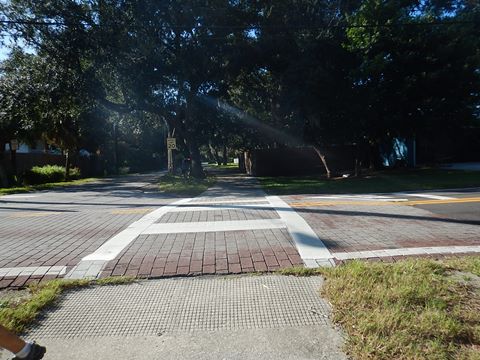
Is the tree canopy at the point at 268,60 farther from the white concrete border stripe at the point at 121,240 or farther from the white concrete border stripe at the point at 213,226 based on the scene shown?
the white concrete border stripe at the point at 121,240

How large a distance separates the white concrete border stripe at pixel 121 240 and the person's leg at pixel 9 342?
2913 millimetres

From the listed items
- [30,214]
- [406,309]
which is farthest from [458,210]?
[30,214]

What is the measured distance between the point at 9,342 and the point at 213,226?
5.25m

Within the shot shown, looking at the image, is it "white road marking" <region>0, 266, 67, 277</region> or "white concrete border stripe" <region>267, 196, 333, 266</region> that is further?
"white concrete border stripe" <region>267, 196, 333, 266</region>

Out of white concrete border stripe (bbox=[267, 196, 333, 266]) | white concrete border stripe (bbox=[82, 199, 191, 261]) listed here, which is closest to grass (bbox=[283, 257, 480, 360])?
white concrete border stripe (bbox=[267, 196, 333, 266])

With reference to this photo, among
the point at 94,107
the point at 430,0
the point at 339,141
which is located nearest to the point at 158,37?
the point at 94,107

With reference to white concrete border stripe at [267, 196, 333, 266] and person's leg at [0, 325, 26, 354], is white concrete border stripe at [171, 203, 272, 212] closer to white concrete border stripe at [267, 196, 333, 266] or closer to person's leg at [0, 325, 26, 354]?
white concrete border stripe at [267, 196, 333, 266]

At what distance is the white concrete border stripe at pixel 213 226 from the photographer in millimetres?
7605

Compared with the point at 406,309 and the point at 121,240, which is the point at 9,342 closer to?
the point at 406,309

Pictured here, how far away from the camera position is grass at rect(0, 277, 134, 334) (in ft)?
12.3

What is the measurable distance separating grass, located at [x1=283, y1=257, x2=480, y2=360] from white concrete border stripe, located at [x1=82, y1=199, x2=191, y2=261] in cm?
266

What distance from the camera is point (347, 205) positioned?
34.6 ft

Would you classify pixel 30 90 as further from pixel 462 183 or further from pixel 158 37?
pixel 462 183

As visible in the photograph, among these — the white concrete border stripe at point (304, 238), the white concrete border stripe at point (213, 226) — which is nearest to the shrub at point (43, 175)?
the white concrete border stripe at point (213, 226)
